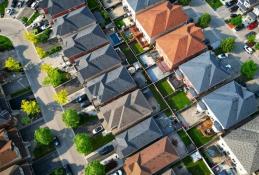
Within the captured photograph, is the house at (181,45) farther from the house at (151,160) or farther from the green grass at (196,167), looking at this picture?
the green grass at (196,167)

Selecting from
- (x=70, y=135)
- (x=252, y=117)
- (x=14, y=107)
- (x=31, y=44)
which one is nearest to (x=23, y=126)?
(x=14, y=107)

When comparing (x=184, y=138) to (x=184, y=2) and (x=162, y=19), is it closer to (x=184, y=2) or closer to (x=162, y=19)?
(x=162, y=19)

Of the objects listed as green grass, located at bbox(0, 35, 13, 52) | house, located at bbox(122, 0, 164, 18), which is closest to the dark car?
house, located at bbox(122, 0, 164, 18)

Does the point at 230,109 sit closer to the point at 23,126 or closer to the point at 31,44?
the point at 23,126

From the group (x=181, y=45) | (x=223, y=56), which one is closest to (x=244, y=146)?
(x=223, y=56)

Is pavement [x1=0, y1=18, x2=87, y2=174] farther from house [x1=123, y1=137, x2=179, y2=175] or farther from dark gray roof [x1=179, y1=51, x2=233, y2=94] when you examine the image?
dark gray roof [x1=179, y1=51, x2=233, y2=94]

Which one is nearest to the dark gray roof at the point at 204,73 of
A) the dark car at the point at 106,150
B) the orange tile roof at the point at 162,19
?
the orange tile roof at the point at 162,19
